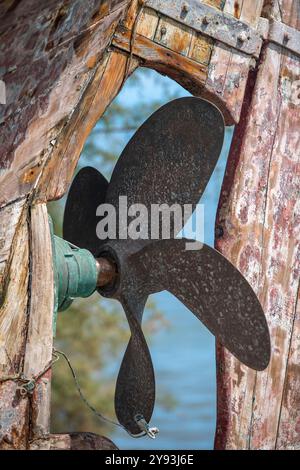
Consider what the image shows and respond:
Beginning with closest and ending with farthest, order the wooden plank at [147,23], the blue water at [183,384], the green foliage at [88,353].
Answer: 1. the wooden plank at [147,23]
2. the green foliage at [88,353]
3. the blue water at [183,384]

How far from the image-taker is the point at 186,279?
15.2ft

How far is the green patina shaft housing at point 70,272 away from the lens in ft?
15.3

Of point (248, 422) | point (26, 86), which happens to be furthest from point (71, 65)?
point (248, 422)

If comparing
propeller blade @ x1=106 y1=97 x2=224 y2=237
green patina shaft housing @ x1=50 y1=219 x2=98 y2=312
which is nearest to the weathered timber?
propeller blade @ x1=106 y1=97 x2=224 y2=237

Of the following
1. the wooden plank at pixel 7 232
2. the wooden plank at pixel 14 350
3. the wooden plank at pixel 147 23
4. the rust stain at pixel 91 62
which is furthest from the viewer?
the wooden plank at pixel 147 23

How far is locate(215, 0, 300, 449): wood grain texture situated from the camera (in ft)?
17.1

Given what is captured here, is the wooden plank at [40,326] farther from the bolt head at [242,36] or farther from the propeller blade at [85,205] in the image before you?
the bolt head at [242,36]

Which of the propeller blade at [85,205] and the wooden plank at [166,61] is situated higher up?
the wooden plank at [166,61]

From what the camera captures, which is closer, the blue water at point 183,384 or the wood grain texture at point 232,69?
the wood grain texture at point 232,69

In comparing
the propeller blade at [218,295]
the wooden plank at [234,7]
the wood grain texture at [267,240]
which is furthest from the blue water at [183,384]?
the propeller blade at [218,295]

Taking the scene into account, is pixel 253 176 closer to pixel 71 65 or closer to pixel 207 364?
pixel 71 65

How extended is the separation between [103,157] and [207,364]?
12915 mm

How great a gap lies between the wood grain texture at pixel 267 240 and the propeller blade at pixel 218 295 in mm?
606

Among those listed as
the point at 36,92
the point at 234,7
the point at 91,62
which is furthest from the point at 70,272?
the point at 234,7
